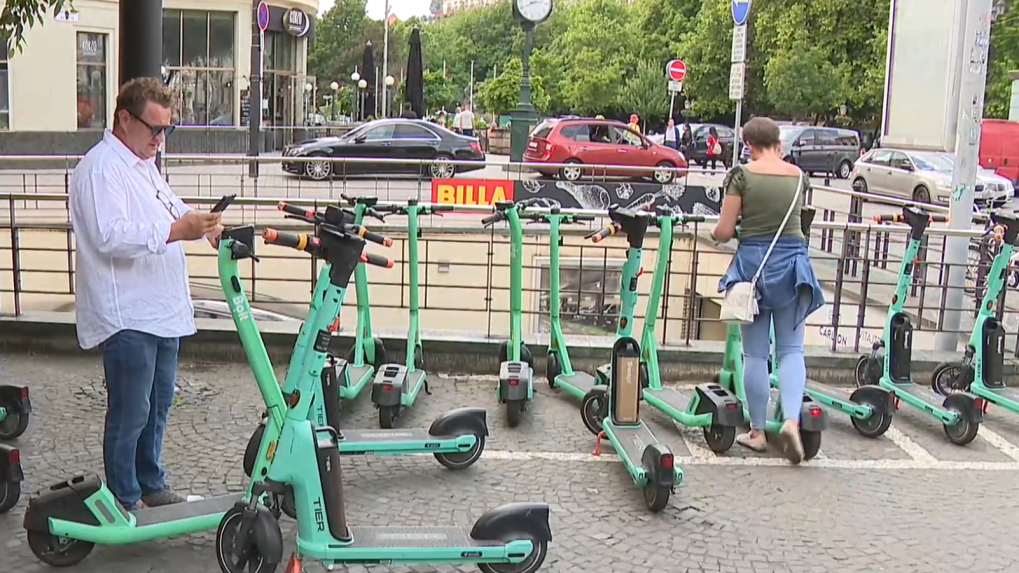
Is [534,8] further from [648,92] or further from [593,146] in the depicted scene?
[648,92]

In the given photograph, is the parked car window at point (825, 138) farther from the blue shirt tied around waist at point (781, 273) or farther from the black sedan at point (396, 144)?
the blue shirt tied around waist at point (781, 273)

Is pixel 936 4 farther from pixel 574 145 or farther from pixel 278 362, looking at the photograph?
pixel 574 145

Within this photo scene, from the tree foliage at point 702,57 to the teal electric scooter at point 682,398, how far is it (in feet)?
103

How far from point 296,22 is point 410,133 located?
9197mm

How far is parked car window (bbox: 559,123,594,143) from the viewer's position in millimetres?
24250

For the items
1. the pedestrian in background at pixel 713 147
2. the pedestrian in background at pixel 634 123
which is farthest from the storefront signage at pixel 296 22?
the pedestrian in background at pixel 713 147

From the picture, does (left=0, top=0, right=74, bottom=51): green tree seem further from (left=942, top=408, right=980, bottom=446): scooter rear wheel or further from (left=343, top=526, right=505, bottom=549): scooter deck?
(left=942, top=408, right=980, bottom=446): scooter rear wheel

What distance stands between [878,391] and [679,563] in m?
2.24

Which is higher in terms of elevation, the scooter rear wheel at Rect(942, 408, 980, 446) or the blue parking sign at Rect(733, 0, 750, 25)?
the blue parking sign at Rect(733, 0, 750, 25)

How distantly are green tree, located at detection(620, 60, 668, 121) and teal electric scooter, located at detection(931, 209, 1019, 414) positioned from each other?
47.0 m

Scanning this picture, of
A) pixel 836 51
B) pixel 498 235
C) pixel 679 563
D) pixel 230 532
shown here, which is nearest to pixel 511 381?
pixel 679 563

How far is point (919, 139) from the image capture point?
27.6 feet

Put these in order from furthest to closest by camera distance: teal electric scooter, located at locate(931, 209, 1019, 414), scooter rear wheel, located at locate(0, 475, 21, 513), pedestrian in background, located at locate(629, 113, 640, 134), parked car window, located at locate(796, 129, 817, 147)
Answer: parked car window, located at locate(796, 129, 817, 147) < pedestrian in background, located at locate(629, 113, 640, 134) < teal electric scooter, located at locate(931, 209, 1019, 414) < scooter rear wheel, located at locate(0, 475, 21, 513)

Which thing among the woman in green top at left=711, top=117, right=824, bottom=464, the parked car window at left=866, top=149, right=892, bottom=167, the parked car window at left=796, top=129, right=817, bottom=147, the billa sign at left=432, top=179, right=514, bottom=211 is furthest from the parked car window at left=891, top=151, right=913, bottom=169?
the woman in green top at left=711, top=117, right=824, bottom=464
